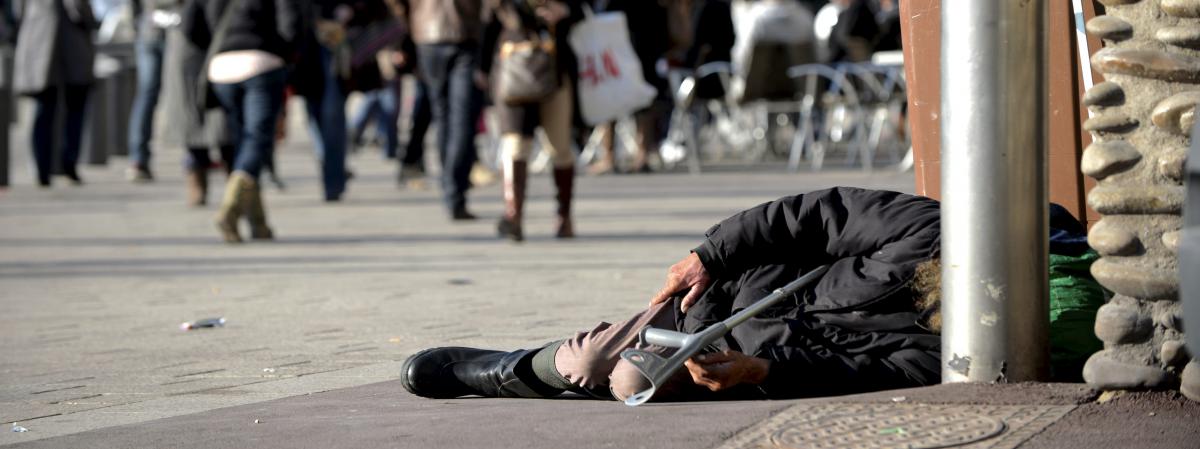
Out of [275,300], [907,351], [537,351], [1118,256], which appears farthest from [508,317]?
[1118,256]

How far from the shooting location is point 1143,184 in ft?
15.4

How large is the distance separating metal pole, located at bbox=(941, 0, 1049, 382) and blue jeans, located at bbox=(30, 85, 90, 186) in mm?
11535

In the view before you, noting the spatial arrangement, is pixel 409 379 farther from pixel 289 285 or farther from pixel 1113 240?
pixel 289 285

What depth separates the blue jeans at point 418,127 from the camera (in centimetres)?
1495

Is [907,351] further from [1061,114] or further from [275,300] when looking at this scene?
[275,300]

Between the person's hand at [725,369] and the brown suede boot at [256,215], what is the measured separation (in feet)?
20.5

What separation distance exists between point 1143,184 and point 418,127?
34.9 ft

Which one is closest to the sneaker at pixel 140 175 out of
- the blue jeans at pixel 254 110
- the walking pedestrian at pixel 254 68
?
the blue jeans at pixel 254 110

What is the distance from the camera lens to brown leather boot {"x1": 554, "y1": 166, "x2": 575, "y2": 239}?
34.4 ft

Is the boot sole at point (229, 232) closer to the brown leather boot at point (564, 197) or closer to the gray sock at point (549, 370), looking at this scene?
the brown leather boot at point (564, 197)

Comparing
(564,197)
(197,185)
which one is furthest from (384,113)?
(564,197)

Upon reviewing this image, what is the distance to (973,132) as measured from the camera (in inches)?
186

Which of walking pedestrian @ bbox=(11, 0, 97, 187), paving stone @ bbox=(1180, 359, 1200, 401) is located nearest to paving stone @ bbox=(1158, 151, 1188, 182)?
paving stone @ bbox=(1180, 359, 1200, 401)

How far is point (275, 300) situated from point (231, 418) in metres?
3.30
